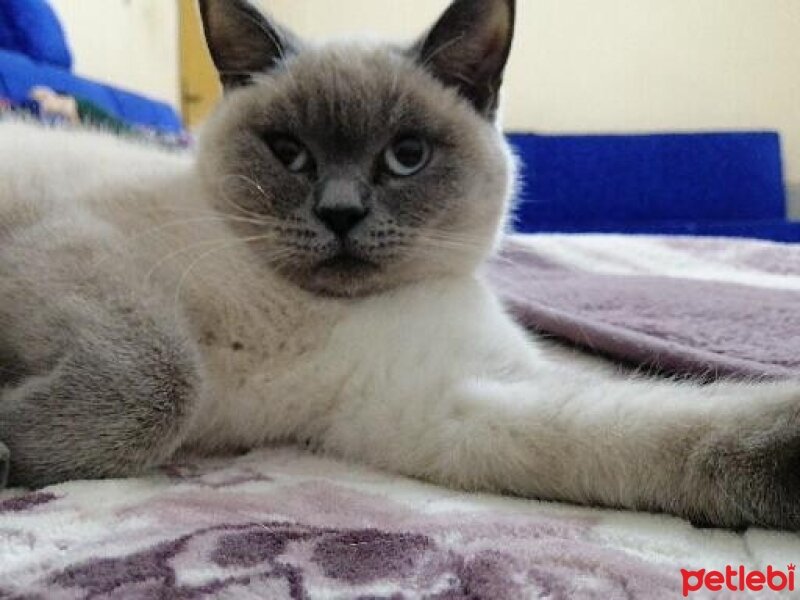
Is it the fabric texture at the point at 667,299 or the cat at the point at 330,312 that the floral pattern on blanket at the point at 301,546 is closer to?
the cat at the point at 330,312

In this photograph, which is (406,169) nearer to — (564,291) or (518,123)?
(564,291)

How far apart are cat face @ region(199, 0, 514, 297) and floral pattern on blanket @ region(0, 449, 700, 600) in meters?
0.30

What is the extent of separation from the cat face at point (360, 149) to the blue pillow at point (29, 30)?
1.49 m

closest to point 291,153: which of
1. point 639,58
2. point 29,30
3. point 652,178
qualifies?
point 29,30

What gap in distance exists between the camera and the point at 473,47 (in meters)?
1.14

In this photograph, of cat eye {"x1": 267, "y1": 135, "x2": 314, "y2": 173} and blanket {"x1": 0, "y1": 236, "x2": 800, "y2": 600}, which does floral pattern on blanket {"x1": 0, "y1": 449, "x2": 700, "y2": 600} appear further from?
cat eye {"x1": 267, "y1": 135, "x2": 314, "y2": 173}

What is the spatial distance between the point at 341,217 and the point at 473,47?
1.15 feet

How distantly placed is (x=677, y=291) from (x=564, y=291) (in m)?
0.21

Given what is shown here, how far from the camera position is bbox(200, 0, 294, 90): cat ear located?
3.65 feet

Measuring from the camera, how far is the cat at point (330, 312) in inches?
30.5

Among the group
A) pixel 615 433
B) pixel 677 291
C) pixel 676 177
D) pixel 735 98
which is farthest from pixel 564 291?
pixel 735 98

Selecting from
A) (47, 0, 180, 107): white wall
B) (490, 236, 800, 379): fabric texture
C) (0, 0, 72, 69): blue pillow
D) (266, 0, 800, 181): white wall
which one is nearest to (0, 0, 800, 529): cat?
(490, 236, 800, 379): fabric texture

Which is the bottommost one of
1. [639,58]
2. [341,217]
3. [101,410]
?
[101,410]

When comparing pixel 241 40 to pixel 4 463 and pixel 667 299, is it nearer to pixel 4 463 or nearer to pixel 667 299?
pixel 4 463
